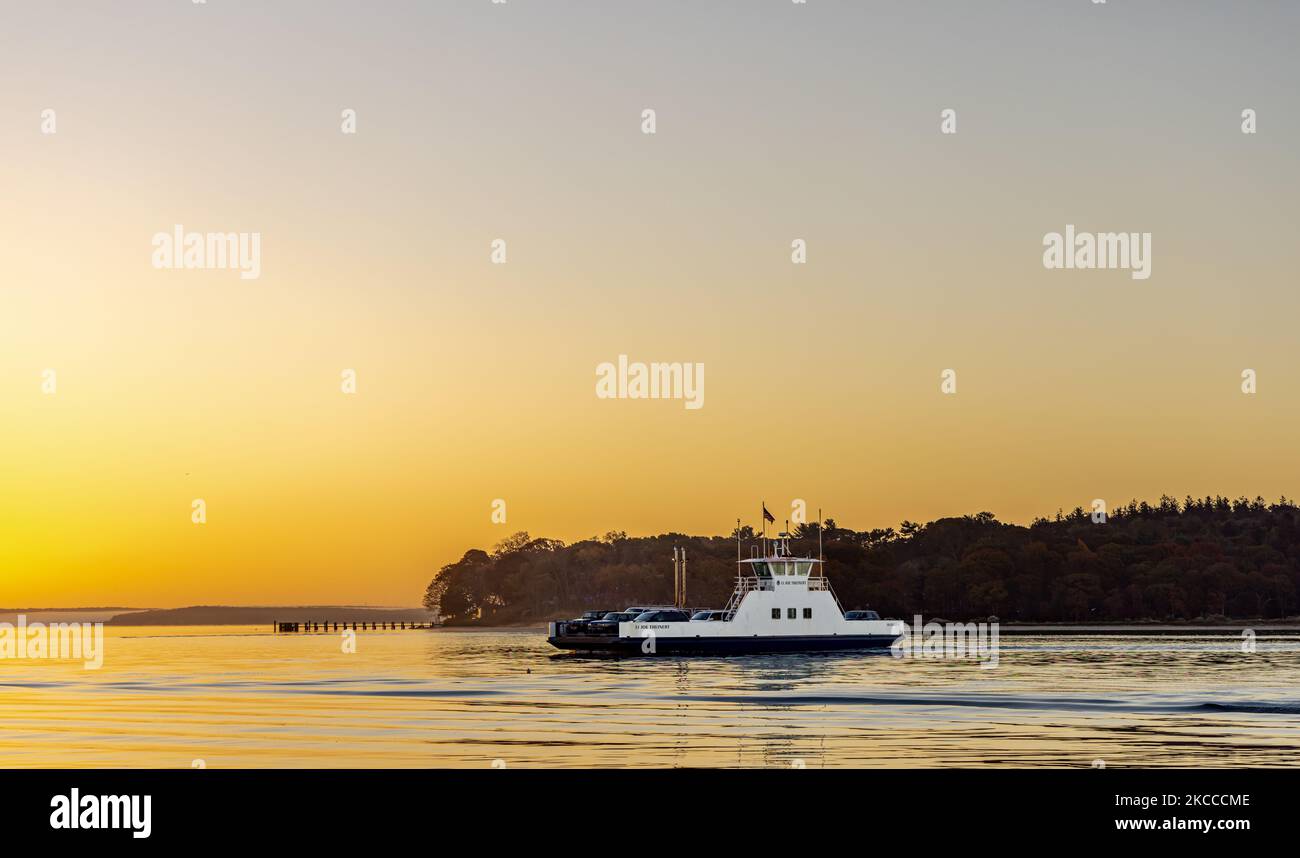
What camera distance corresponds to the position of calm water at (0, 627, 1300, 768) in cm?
3216

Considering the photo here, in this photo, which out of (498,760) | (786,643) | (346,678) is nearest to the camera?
(498,760)

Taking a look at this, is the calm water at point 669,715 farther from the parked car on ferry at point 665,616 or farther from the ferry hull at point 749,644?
the parked car on ferry at point 665,616

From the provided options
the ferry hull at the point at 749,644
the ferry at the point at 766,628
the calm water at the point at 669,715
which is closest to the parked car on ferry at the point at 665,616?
the ferry at the point at 766,628

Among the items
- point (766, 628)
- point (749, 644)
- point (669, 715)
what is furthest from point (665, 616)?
point (669, 715)

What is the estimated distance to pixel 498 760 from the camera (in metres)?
30.8

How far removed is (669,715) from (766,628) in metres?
47.3

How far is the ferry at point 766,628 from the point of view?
89.8m

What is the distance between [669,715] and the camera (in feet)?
143

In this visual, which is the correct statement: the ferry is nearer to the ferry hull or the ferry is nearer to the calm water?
the ferry hull
